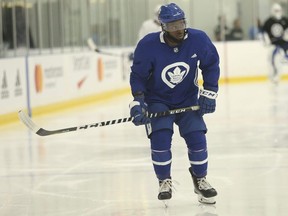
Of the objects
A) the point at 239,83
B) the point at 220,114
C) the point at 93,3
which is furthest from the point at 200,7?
the point at 220,114

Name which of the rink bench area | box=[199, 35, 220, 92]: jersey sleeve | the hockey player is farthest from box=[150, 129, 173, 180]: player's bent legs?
the rink bench area

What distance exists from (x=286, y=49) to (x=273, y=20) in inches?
23.9

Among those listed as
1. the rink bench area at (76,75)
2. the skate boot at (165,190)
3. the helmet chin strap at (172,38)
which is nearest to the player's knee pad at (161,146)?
the skate boot at (165,190)

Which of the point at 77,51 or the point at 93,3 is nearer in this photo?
the point at 77,51

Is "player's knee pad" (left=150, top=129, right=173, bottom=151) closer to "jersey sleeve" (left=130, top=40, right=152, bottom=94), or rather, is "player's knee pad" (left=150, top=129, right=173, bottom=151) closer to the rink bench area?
"jersey sleeve" (left=130, top=40, right=152, bottom=94)

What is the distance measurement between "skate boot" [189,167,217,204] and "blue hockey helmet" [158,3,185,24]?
3.12 ft

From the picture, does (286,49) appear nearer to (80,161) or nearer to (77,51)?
(77,51)

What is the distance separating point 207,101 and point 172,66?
278mm

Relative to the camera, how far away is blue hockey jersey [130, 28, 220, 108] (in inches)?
196

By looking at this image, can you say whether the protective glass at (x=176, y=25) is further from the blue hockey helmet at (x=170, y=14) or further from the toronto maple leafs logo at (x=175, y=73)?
the toronto maple leafs logo at (x=175, y=73)

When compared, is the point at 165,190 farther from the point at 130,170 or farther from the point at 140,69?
the point at 130,170

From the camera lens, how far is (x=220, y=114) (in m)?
11.4

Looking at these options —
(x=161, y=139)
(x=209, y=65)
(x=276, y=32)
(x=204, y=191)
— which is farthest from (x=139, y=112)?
(x=276, y=32)

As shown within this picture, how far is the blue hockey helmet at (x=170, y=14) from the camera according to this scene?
4.90 meters
